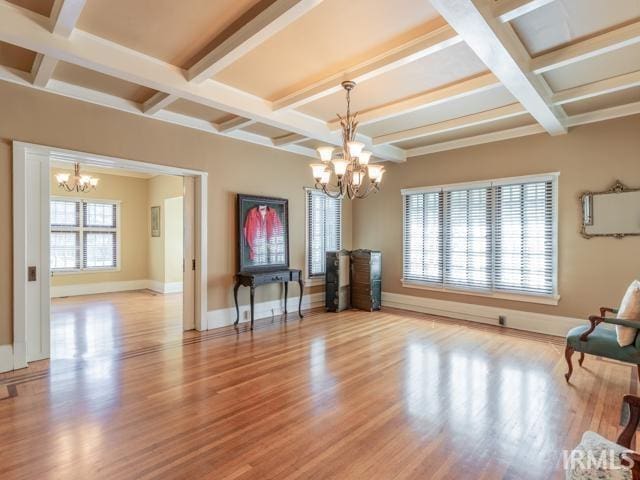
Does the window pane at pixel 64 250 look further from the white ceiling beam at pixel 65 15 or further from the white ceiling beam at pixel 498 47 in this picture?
the white ceiling beam at pixel 498 47

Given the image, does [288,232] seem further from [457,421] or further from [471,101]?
[457,421]

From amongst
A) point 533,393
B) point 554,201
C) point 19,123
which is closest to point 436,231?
point 554,201

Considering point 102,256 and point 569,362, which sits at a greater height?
point 102,256

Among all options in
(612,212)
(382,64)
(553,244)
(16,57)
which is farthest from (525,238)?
(16,57)

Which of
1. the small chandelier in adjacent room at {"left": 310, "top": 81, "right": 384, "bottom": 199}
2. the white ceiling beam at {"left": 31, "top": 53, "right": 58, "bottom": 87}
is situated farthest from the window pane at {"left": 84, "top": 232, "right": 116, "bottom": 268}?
the small chandelier in adjacent room at {"left": 310, "top": 81, "right": 384, "bottom": 199}

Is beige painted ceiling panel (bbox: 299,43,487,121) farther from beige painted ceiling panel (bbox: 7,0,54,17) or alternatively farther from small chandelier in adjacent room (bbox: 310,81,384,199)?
beige painted ceiling panel (bbox: 7,0,54,17)

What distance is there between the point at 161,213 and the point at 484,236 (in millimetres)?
7294

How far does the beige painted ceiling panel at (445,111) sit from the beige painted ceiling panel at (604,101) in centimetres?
84

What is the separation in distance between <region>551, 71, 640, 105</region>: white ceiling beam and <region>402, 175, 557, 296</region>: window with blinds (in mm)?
1407

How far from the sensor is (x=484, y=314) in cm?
567

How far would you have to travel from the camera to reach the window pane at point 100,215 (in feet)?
27.9

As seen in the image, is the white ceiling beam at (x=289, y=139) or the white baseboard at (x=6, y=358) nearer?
the white baseboard at (x=6, y=358)

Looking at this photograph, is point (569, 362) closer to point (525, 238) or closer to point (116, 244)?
point (525, 238)

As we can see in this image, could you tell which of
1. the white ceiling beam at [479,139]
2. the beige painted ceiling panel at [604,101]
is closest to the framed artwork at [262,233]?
the white ceiling beam at [479,139]
